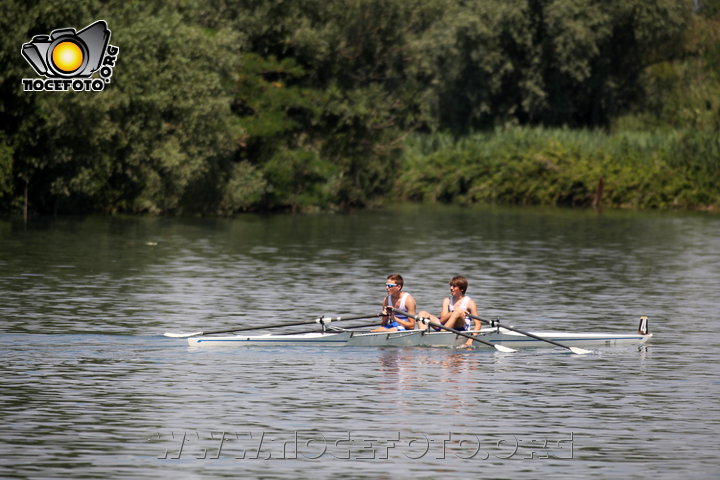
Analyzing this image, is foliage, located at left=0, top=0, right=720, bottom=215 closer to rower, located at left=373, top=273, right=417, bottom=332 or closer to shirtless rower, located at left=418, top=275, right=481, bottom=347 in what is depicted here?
rower, located at left=373, top=273, right=417, bottom=332

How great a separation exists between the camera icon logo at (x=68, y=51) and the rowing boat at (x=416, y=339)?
33570 millimetres

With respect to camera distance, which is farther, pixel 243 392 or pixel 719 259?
pixel 719 259

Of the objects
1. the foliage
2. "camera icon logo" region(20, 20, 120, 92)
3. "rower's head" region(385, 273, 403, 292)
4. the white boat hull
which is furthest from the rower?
"camera icon logo" region(20, 20, 120, 92)

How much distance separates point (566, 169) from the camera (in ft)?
283

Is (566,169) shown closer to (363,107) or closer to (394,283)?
(363,107)

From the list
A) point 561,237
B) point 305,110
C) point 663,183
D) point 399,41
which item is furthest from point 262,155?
point 663,183

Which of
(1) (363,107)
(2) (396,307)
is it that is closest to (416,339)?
(2) (396,307)

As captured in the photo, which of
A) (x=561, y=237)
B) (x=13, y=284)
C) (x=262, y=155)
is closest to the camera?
(x=13, y=284)

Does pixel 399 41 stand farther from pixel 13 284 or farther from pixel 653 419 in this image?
pixel 653 419

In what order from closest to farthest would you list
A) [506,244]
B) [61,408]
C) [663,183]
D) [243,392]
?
[61,408], [243,392], [506,244], [663,183]

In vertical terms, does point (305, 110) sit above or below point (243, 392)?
above

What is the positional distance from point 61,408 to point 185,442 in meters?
2.74

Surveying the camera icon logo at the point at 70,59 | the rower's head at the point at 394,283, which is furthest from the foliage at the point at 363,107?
the rower's head at the point at 394,283

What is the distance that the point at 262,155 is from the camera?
7156cm
